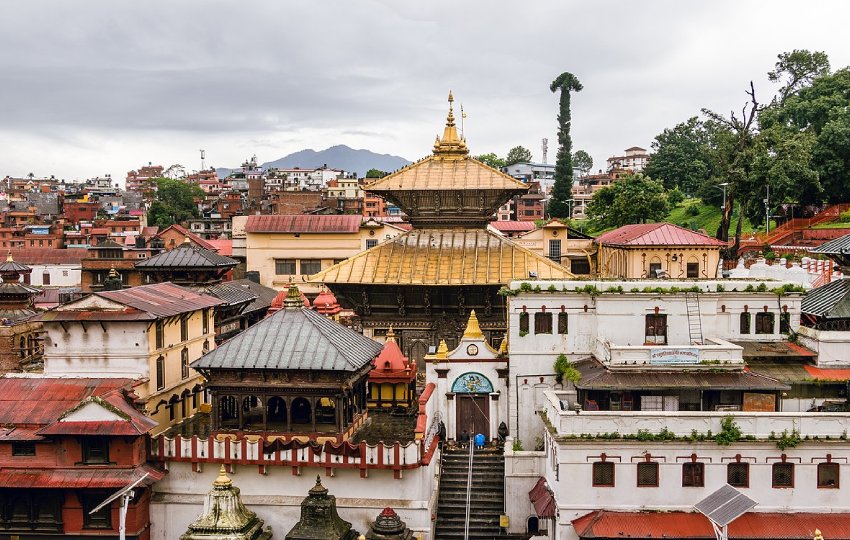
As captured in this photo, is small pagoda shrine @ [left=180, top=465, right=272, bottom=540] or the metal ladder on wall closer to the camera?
small pagoda shrine @ [left=180, top=465, right=272, bottom=540]

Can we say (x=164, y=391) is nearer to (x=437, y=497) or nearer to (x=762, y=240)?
(x=437, y=497)

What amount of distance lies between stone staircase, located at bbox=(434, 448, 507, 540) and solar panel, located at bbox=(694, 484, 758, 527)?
743cm

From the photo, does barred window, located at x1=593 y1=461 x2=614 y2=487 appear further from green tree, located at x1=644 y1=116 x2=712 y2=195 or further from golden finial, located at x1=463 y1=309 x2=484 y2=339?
green tree, located at x1=644 y1=116 x2=712 y2=195

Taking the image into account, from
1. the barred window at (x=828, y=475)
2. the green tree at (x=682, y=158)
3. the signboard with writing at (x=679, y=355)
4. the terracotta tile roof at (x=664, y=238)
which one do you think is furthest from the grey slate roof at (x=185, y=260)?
the green tree at (x=682, y=158)

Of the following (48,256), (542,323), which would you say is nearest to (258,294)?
(542,323)

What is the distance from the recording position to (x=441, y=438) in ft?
106

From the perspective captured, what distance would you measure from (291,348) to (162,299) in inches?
334

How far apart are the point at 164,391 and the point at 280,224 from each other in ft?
128

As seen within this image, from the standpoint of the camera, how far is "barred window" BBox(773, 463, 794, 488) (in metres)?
25.9

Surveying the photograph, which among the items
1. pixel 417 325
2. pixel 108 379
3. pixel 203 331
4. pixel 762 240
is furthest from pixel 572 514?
pixel 762 240

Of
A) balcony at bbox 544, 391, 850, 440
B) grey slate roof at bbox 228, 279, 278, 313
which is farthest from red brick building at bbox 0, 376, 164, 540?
grey slate roof at bbox 228, 279, 278, 313

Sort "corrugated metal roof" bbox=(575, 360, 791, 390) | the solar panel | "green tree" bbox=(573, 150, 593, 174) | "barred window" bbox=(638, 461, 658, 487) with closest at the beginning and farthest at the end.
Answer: the solar panel → "barred window" bbox=(638, 461, 658, 487) → "corrugated metal roof" bbox=(575, 360, 791, 390) → "green tree" bbox=(573, 150, 593, 174)

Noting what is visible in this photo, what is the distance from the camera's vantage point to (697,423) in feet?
85.0

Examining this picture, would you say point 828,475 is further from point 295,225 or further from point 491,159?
point 491,159
